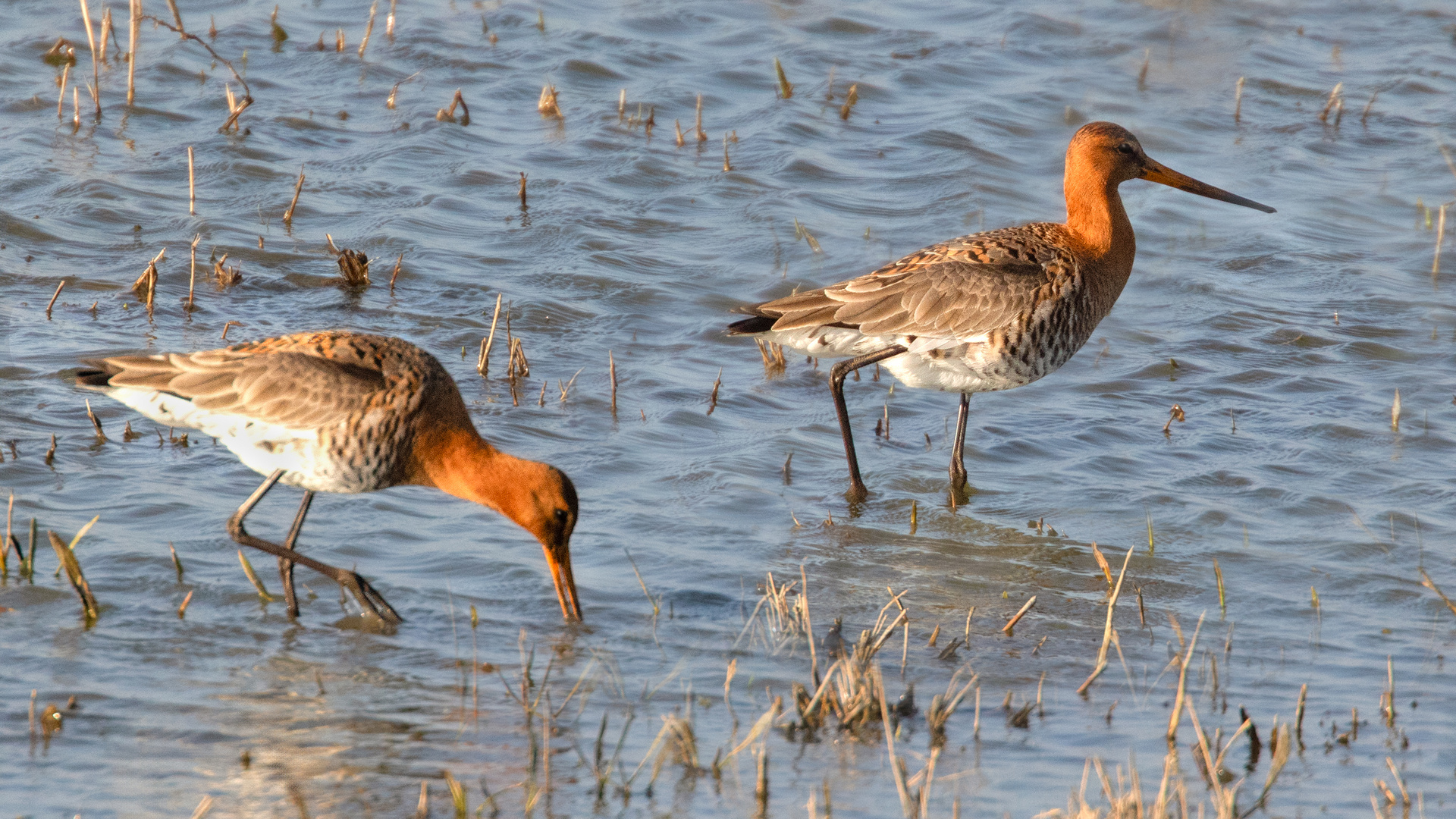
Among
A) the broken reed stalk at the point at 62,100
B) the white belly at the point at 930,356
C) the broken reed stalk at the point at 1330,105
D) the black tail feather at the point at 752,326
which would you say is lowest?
the white belly at the point at 930,356

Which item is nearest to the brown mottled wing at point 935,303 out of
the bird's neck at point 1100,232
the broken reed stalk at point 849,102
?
the bird's neck at point 1100,232

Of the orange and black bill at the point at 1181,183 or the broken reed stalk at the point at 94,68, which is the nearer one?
the orange and black bill at the point at 1181,183

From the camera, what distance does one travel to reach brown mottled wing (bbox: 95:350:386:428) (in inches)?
211

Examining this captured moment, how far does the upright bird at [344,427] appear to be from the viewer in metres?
5.36

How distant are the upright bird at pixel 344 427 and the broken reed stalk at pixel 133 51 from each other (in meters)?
5.50

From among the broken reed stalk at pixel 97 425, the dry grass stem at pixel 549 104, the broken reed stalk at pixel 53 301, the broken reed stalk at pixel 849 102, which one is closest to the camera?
the broken reed stalk at pixel 97 425

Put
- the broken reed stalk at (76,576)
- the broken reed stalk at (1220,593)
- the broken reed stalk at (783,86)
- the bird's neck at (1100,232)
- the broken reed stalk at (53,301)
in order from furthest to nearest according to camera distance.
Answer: the broken reed stalk at (783,86)
the broken reed stalk at (53,301)
the bird's neck at (1100,232)
the broken reed stalk at (1220,593)
the broken reed stalk at (76,576)

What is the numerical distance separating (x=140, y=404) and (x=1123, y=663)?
3.25 meters

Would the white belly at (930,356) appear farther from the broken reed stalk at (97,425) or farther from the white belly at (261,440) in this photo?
the broken reed stalk at (97,425)

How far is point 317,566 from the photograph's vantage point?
535 cm

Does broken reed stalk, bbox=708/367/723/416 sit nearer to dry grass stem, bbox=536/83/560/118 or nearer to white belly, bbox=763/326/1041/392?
white belly, bbox=763/326/1041/392

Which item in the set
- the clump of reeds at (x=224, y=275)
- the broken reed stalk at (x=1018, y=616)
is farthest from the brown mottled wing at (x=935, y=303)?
the clump of reeds at (x=224, y=275)

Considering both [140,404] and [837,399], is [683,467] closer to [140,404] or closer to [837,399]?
[837,399]

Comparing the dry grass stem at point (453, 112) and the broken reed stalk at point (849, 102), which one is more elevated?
the broken reed stalk at point (849, 102)
